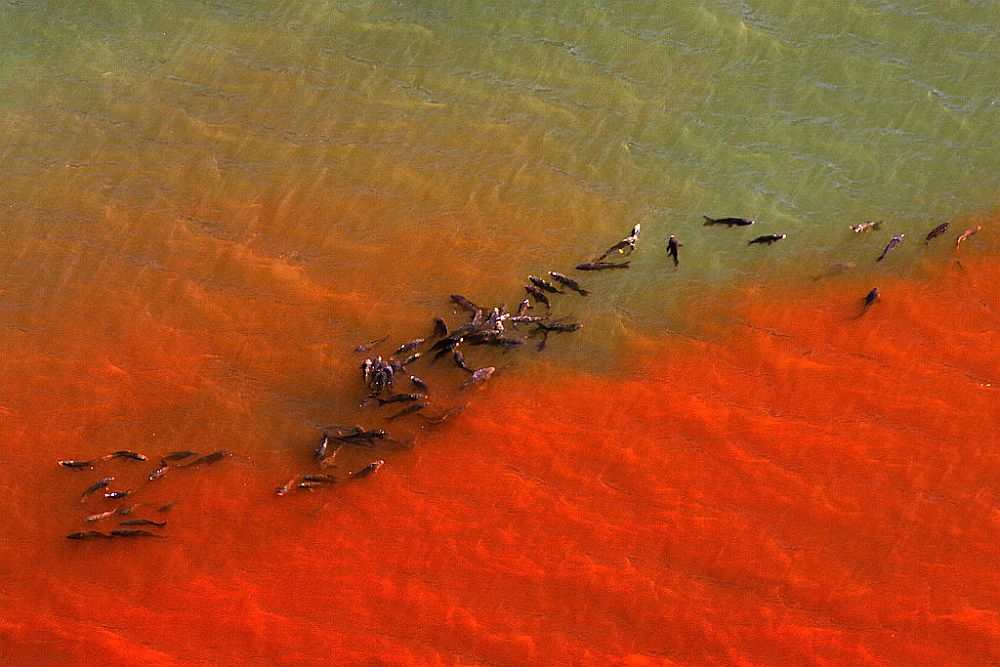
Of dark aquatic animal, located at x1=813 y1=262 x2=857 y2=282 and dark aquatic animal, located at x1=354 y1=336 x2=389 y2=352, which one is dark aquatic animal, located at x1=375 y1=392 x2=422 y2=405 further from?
dark aquatic animal, located at x1=813 y1=262 x2=857 y2=282

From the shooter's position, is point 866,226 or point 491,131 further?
point 491,131

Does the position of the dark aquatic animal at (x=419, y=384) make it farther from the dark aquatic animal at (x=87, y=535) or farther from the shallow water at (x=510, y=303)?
the dark aquatic animal at (x=87, y=535)

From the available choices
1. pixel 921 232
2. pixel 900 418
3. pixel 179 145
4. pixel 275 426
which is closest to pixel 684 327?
pixel 900 418

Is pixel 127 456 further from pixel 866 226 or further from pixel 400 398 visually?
pixel 866 226

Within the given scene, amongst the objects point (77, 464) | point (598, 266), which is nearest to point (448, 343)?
point (598, 266)

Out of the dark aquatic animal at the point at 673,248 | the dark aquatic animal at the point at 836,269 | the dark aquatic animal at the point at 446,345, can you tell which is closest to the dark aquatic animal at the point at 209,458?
the dark aquatic animal at the point at 446,345

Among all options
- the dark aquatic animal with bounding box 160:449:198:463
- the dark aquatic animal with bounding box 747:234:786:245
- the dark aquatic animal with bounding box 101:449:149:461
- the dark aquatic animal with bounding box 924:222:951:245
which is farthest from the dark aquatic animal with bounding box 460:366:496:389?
the dark aquatic animal with bounding box 924:222:951:245
